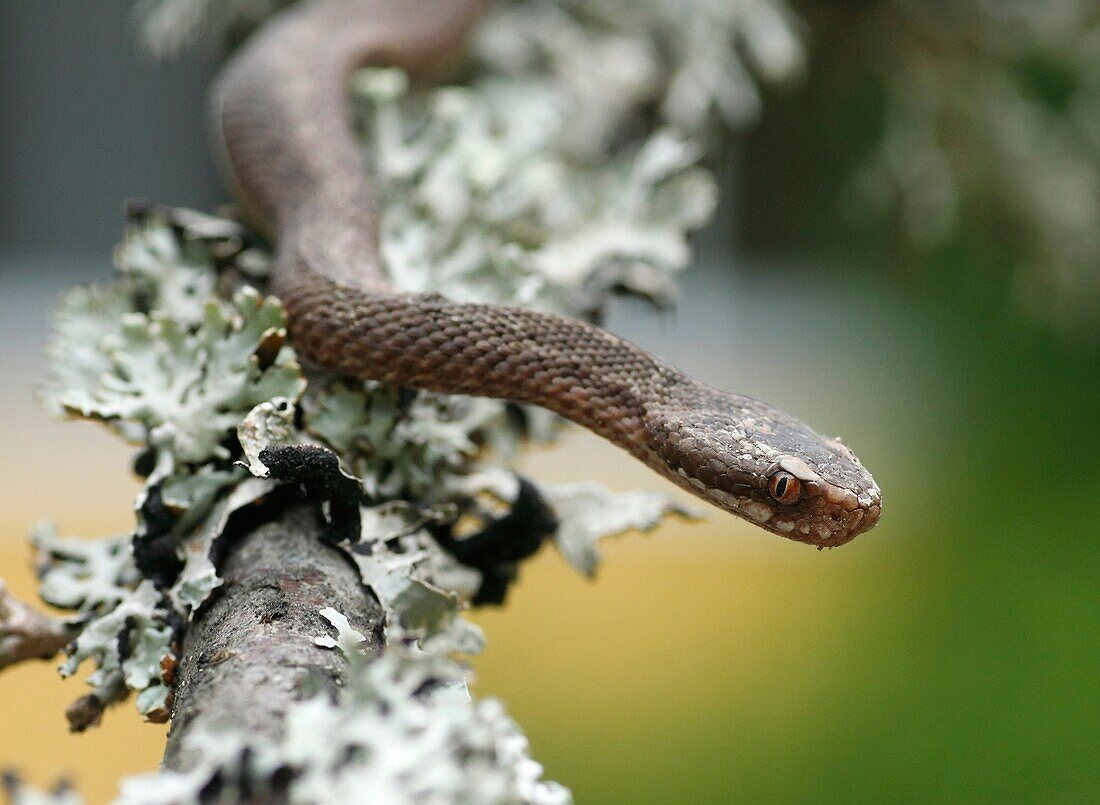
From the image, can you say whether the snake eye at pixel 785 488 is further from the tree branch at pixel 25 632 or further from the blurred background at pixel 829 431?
the tree branch at pixel 25 632

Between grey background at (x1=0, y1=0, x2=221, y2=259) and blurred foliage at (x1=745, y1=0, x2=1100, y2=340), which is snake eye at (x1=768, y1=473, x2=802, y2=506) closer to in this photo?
blurred foliage at (x1=745, y1=0, x2=1100, y2=340)

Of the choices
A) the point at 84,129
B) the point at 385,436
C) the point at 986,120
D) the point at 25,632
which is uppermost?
the point at 986,120

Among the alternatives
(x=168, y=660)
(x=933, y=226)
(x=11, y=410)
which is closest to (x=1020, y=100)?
(x=933, y=226)

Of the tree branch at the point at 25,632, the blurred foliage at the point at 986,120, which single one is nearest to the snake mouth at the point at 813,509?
the tree branch at the point at 25,632

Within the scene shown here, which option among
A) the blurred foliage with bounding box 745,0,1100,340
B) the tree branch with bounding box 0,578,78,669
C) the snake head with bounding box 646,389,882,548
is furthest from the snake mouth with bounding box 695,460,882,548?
the blurred foliage with bounding box 745,0,1100,340

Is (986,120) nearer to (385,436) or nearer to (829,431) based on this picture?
(829,431)

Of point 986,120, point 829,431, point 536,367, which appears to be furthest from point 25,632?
point 829,431

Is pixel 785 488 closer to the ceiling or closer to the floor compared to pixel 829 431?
closer to the floor

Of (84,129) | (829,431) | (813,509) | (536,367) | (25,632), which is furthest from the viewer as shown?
(84,129)
